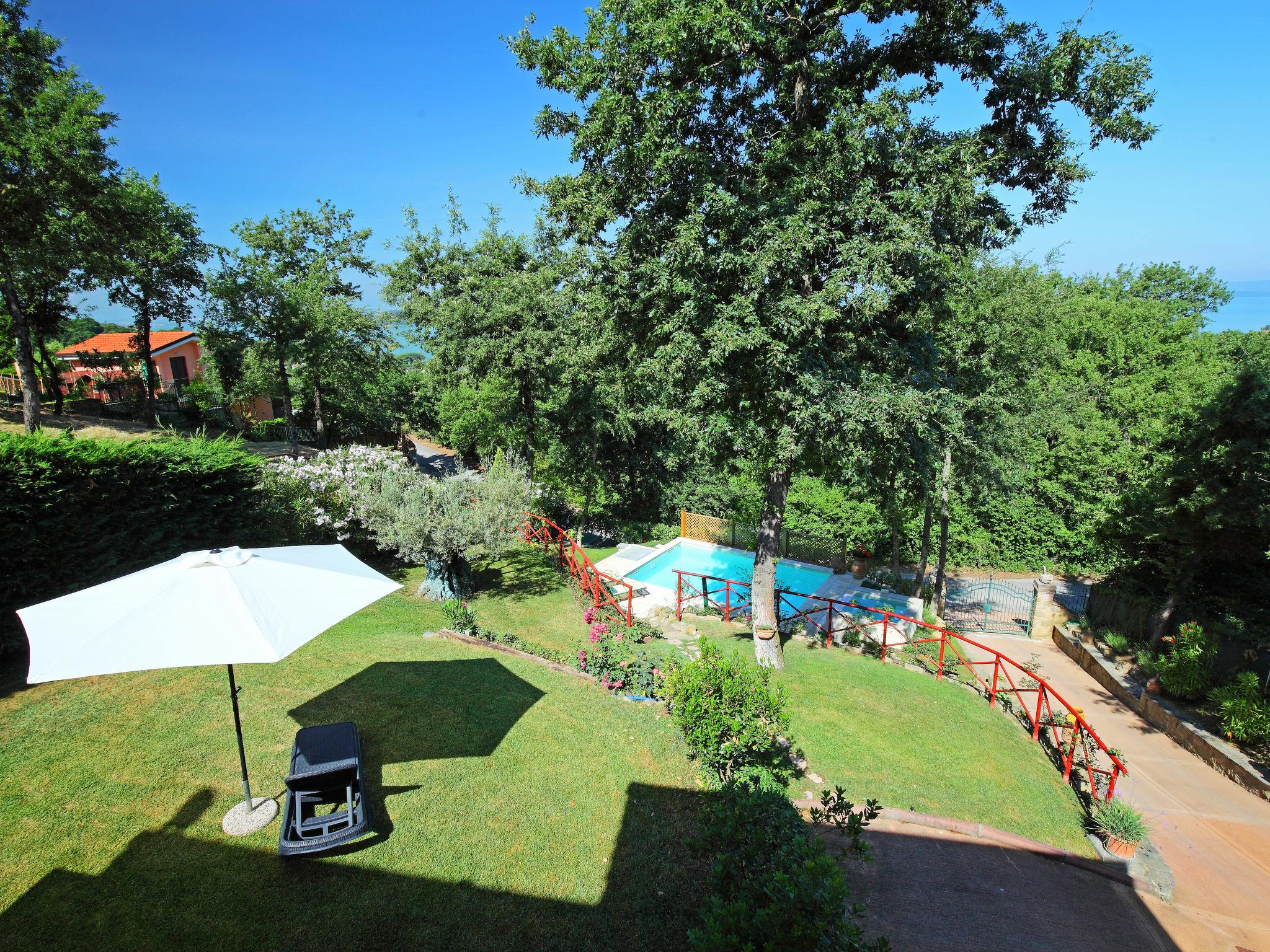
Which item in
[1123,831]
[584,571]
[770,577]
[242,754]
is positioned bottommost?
[1123,831]

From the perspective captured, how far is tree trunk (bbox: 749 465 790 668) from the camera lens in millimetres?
9789

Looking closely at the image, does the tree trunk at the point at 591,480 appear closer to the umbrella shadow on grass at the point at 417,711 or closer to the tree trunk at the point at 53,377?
the umbrella shadow on grass at the point at 417,711

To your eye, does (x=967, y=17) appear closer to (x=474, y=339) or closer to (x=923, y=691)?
(x=923, y=691)

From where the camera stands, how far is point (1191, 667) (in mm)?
11016

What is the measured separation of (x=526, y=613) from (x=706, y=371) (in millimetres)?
6023

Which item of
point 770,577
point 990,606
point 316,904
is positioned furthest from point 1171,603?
point 316,904

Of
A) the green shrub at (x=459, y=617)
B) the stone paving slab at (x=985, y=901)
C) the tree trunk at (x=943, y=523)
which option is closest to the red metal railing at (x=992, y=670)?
the stone paving slab at (x=985, y=901)

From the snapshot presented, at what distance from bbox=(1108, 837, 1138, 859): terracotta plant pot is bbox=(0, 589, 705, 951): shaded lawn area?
511cm

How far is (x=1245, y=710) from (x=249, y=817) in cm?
1475

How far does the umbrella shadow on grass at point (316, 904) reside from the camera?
368cm

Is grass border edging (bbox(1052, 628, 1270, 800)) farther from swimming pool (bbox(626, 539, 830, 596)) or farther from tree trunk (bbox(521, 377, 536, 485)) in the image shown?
tree trunk (bbox(521, 377, 536, 485))

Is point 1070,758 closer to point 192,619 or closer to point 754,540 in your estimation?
point 192,619

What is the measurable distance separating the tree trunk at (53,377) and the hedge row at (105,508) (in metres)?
17.3

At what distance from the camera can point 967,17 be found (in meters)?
7.94
